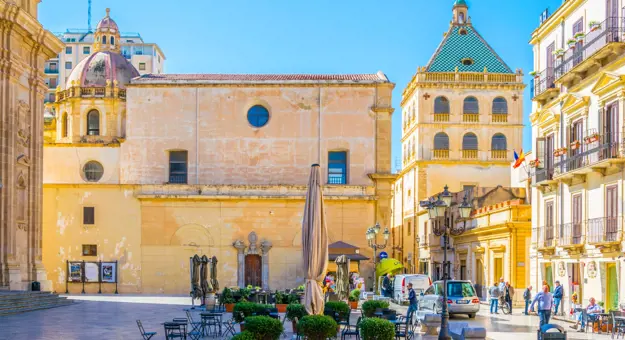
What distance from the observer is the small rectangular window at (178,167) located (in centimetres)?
4772

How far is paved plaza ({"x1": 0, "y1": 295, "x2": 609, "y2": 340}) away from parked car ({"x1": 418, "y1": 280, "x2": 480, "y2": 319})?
363 millimetres

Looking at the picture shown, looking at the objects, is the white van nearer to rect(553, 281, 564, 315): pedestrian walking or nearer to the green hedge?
rect(553, 281, 564, 315): pedestrian walking

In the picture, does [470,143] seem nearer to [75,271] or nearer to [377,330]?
[75,271]

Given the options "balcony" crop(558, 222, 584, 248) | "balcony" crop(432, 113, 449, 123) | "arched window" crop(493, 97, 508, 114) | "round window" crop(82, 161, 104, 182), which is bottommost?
"balcony" crop(558, 222, 584, 248)

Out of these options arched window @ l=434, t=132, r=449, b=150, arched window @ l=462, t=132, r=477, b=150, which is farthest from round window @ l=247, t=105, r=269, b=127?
arched window @ l=462, t=132, r=477, b=150

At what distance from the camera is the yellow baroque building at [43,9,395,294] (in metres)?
45.0

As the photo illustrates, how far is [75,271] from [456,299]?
23.0 meters

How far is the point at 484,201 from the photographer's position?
46.2m

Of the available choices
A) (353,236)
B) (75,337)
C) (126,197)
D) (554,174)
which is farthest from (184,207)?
(75,337)

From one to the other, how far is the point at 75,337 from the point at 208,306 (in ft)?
30.4

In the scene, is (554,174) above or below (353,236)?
above

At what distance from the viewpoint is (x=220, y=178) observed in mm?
47312

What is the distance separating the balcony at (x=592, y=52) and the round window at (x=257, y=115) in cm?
2041

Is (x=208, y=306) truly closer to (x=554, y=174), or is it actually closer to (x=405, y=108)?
(x=554, y=174)
